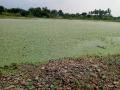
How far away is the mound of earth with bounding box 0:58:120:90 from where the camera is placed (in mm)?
3564

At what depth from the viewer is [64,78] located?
3775mm

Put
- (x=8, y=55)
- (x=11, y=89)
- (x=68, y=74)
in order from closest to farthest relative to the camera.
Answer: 1. (x=11, y=89)
2. (x=68, y=74)
3. (x=8, y=55)

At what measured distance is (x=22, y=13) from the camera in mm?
32906

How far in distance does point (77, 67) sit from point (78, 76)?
0.40 meters

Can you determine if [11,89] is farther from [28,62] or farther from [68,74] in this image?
[28,62]

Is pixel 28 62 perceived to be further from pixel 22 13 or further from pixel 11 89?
pixel 22 13

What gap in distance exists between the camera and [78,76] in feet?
12.7

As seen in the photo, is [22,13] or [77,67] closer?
[77,67]

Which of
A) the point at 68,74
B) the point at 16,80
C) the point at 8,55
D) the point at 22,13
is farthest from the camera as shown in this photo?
the point at 22,13

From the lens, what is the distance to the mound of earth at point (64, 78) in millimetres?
3564

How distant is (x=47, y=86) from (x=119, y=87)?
42.1 inches

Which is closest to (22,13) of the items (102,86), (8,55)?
(8,55)

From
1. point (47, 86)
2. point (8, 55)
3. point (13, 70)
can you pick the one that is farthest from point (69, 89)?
point (8, 55)

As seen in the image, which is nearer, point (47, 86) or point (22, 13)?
point (47, 86)
